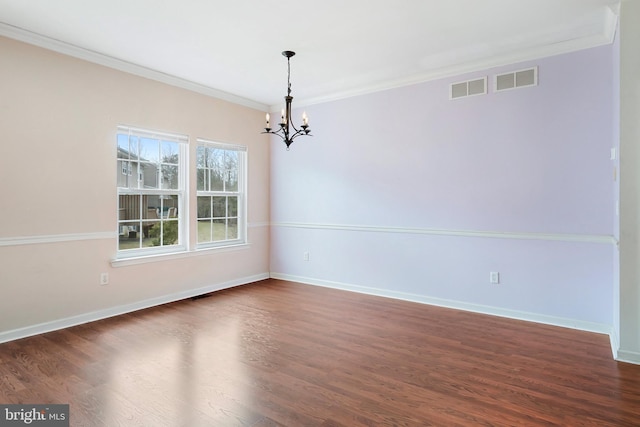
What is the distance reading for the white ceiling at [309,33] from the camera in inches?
114

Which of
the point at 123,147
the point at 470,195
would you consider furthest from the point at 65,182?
the point at 470,195

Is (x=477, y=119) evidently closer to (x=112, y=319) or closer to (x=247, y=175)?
(x=247, y=175)

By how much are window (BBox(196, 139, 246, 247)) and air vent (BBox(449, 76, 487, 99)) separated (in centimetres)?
301

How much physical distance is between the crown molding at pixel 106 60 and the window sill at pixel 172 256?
2.07 meters

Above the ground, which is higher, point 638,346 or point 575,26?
point 575,26

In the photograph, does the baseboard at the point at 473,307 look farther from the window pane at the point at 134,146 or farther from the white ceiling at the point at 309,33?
the window pane at the point at 134,146

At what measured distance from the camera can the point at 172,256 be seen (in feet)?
15.1

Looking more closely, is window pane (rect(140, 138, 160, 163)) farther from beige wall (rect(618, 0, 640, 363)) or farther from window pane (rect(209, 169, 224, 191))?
beige wall (rect(618, 0, 640, 363))

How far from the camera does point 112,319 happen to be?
3.88 metres

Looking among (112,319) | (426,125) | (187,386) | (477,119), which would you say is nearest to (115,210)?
(112,319)

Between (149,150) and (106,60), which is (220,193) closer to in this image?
(149,150)

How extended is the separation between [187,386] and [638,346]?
130 inches

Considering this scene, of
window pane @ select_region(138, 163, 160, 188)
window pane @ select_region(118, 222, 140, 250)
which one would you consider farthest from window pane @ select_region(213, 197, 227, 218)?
window pane @ select_region(118, 222, 140, 250)

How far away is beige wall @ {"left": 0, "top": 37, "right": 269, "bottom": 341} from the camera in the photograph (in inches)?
130
